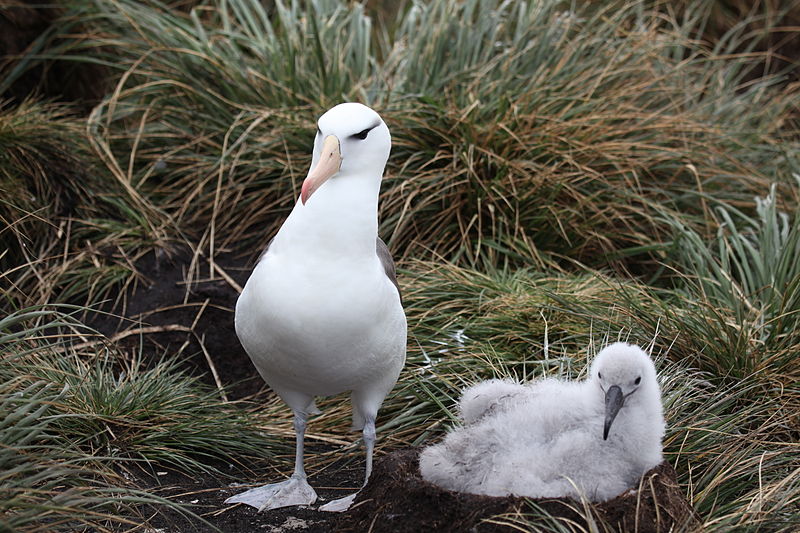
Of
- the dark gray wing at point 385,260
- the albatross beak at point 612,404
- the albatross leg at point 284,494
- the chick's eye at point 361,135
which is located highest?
the chick's eye at point 361,135

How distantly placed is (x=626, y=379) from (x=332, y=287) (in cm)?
109

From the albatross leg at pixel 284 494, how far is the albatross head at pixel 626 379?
1.37 m

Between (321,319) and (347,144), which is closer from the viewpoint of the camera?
(321,319)

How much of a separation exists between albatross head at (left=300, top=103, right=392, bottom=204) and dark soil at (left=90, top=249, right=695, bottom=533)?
108 centimetres

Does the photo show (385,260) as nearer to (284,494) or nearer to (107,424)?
(284,494)

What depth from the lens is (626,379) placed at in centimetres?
335

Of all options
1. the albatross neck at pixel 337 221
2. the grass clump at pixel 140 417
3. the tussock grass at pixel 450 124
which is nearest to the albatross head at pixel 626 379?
the albatross neck at pixel 337 221

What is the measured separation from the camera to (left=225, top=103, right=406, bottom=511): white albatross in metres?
3.65

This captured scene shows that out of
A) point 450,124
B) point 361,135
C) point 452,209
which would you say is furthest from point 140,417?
point 450,124

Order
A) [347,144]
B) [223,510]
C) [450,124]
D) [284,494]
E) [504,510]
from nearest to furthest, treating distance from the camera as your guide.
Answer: [504,510] < [347,144] < [223,510] < [284,494] < [450,124]

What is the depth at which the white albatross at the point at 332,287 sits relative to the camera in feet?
12.0

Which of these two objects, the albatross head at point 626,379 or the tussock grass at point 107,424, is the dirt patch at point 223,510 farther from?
the albatross head at point 626,379

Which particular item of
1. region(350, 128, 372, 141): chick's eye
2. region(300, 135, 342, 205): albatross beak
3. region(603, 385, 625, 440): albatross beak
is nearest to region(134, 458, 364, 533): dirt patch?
region(603, 385, 625, 440): albatross beak

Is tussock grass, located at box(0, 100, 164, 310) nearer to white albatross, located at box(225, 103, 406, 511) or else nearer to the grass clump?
the grass clump
